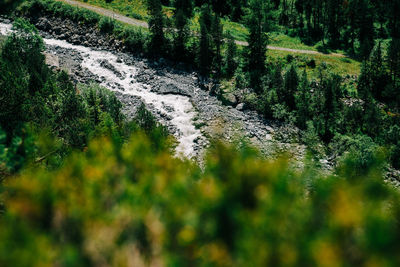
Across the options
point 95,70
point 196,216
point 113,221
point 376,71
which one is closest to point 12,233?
point 113,221

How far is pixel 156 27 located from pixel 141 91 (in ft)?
49.4

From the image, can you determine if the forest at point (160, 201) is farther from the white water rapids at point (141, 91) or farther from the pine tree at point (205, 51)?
the pine tree at point (205, 51)

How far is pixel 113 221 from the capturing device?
10.9 metres

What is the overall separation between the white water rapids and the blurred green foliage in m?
23.3

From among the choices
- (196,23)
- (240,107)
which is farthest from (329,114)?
(196,23)

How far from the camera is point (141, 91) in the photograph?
49.3 m

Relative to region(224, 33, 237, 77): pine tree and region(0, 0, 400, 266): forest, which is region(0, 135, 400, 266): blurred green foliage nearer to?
region(0, 0, 400, 266): forest

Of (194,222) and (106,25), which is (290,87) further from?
(194,222)

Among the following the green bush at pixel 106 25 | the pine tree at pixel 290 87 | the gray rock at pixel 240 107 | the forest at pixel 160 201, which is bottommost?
the gray rock at pixel 240 107

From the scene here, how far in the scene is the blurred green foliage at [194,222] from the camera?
346 inches

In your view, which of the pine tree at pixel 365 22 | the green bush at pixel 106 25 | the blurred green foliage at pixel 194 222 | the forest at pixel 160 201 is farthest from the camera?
the pine tree at pixel 365 22

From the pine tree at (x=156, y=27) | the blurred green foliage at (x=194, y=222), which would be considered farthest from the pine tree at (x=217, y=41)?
the blurred green foliage at (x=194, y=222)

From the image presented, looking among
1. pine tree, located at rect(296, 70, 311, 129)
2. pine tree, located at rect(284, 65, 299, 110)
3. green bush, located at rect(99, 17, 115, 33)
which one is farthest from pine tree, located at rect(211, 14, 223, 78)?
green bush, located at rect(99, 17, 115, 33)

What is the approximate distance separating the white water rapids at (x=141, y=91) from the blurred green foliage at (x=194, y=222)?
918 inches
